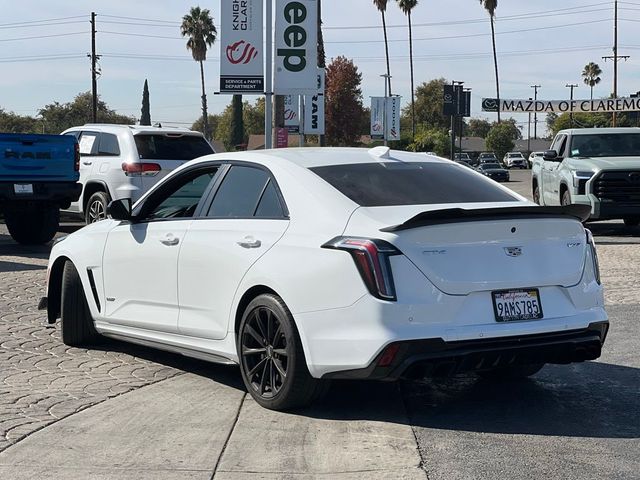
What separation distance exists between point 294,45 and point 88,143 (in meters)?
4.06

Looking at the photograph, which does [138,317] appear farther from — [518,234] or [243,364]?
[518,234]

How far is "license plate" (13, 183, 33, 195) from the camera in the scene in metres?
15.6

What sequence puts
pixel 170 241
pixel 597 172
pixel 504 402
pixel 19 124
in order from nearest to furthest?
pixel 504 402, pixel 170 241, pixel 597 172, pixel 19 124

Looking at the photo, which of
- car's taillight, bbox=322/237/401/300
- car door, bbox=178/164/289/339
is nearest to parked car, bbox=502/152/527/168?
car door, bbox=178/164/289/339

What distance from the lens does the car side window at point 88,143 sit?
1750cm

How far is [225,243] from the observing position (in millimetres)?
6664

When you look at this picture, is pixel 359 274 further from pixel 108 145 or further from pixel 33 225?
pixel 33 225

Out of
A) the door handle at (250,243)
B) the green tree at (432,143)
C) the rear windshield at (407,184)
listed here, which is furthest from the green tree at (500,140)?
the door handle at (250,243)

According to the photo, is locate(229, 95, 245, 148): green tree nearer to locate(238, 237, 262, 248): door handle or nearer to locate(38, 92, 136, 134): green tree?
locate(38, 92, 136, 134): green tree

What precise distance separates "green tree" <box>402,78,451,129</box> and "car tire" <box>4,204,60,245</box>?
12514 cm

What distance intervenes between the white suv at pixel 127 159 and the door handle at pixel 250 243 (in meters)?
10.0

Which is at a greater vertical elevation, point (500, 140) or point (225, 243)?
point (500, 140)

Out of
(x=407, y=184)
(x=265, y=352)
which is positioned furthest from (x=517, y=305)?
(x=265, y=352)

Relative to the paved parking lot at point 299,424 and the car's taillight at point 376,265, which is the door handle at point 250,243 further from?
the paved parking lot at point 299,424
